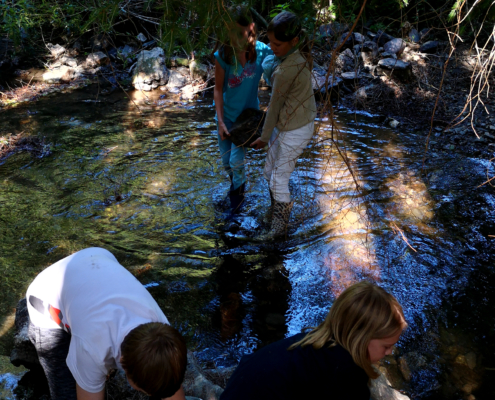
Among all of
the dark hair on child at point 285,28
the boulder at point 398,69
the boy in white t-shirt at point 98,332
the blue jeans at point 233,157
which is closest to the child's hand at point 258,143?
the blue jeans at point 233,157

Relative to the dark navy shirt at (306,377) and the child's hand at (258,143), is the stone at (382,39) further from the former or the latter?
the dark navy shirt at (306,377)

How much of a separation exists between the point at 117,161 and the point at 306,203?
8.68 ft

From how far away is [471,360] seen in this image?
2.61m

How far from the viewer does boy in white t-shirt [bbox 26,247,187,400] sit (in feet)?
4.72

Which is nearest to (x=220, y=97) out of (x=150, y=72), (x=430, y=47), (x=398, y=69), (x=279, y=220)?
(x=279, y=220)

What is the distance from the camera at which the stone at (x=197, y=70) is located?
361 inches

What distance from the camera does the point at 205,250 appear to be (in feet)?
12.2

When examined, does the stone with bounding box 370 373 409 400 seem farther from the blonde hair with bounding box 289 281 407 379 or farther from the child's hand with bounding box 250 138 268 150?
the child's hand with bounding box 250 138 268 150

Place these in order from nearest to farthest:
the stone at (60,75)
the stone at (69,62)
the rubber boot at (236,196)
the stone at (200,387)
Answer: the stone at (200,387)
the rubber boot at (236,196)
the stone at (60,75)
the stone at (69,62)

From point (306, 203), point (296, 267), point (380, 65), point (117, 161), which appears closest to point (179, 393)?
point (296, 267)

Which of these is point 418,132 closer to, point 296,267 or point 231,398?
point 296,267

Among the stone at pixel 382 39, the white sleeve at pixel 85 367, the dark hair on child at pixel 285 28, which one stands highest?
the dark hair on child at pixel 285 28

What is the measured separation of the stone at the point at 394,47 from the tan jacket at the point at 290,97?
627 cm

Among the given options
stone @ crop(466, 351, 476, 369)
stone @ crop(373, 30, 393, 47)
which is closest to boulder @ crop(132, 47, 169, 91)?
stone @ crop(373, 30, 393, 47)
